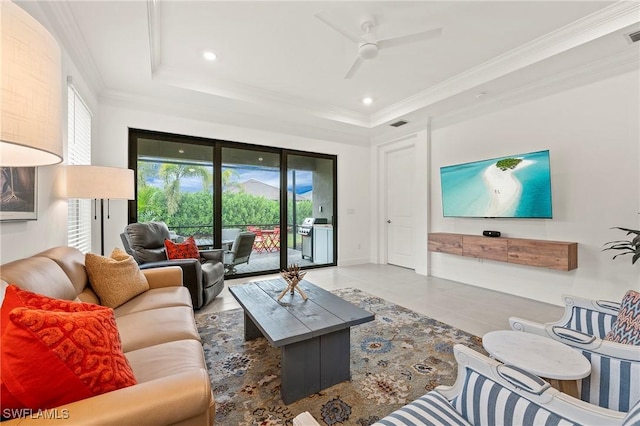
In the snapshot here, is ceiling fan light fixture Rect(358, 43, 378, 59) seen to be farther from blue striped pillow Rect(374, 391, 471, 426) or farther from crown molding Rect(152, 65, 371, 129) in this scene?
blue striped pillow Rect(374, 391, 471, 426)

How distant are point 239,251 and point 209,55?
256cm

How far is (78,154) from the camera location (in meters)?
2.83

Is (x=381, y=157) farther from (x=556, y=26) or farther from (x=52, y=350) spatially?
(x=52, y=350)

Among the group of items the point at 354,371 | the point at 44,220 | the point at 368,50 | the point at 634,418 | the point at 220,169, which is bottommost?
the point at 354,371

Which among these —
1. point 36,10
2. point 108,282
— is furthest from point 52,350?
point 36,10

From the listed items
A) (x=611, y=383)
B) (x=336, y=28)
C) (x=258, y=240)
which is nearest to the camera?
(x=611, y=383)

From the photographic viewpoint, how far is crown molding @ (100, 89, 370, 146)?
3589 millimetres

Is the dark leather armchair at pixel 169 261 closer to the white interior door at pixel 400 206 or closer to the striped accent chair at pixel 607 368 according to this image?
the striped accent chair at pixel 607 368

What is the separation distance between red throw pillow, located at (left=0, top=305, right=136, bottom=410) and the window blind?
2278mm

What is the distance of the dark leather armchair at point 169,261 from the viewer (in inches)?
111

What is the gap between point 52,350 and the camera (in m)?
0.78

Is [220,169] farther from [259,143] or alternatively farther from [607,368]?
[607,368]

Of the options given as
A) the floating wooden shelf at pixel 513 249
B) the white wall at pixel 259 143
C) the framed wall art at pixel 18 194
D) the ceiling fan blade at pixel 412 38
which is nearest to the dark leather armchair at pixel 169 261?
the white wall at pixel 259 143

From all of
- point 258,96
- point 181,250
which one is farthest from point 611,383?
point 258,96
